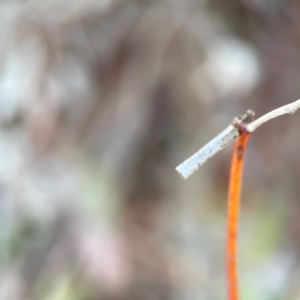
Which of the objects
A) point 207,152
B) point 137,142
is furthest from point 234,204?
point 137,142

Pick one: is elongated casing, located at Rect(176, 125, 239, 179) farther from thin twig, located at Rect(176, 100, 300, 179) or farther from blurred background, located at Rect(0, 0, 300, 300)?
blurred background, located at Rect(0, 0, 300, 300)

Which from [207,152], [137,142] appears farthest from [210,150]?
[137,142]

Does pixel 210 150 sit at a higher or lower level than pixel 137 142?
lower

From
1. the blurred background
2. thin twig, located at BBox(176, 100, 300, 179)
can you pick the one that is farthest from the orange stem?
the blurred background

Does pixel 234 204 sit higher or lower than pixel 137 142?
lower

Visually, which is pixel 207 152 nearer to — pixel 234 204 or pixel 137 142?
pixel 234 204

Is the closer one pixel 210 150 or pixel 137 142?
pixel 210 150

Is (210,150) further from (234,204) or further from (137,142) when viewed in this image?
(137,142)

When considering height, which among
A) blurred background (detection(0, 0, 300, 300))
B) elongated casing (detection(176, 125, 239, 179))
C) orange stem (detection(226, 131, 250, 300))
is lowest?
orange stem (detection(226, 131, 250, 300))
